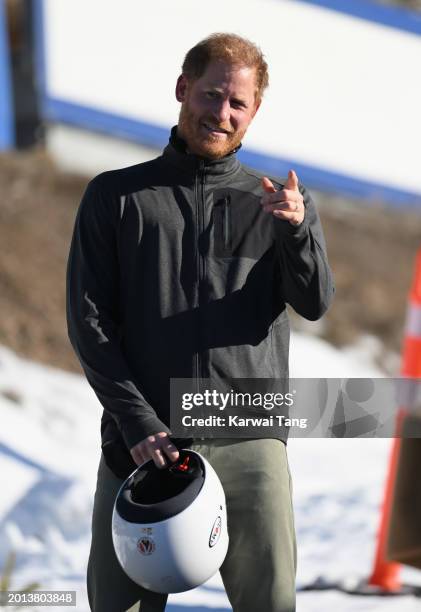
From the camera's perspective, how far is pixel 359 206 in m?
13.9

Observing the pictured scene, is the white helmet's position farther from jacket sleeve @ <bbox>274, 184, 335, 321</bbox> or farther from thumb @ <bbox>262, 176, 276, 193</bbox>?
thumb @ <bbox>262, 176, 276, 193</bbox>

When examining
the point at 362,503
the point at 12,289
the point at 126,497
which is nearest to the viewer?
the point at 126,497

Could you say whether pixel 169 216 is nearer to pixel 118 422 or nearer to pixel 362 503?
pixel 118 422

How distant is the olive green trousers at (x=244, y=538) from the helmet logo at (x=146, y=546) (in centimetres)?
19

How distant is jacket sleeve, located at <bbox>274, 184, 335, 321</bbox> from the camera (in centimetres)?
279

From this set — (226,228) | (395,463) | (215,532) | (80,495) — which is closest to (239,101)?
(226,228)

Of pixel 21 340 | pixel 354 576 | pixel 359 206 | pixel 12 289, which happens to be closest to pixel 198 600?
pixel 354 576

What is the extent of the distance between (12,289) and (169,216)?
6.64 metres

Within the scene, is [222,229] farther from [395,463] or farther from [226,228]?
[395,463]

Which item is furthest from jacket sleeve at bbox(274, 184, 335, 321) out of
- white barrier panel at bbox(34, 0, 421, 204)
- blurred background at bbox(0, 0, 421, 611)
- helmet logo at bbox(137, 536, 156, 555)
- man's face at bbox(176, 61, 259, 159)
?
white barrier panel at bbox(34, 0, 421, 204)

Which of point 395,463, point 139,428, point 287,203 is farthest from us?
point 395,463

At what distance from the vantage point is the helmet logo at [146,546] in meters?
2.77

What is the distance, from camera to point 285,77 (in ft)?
43.7

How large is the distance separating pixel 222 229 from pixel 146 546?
2.77 feet
